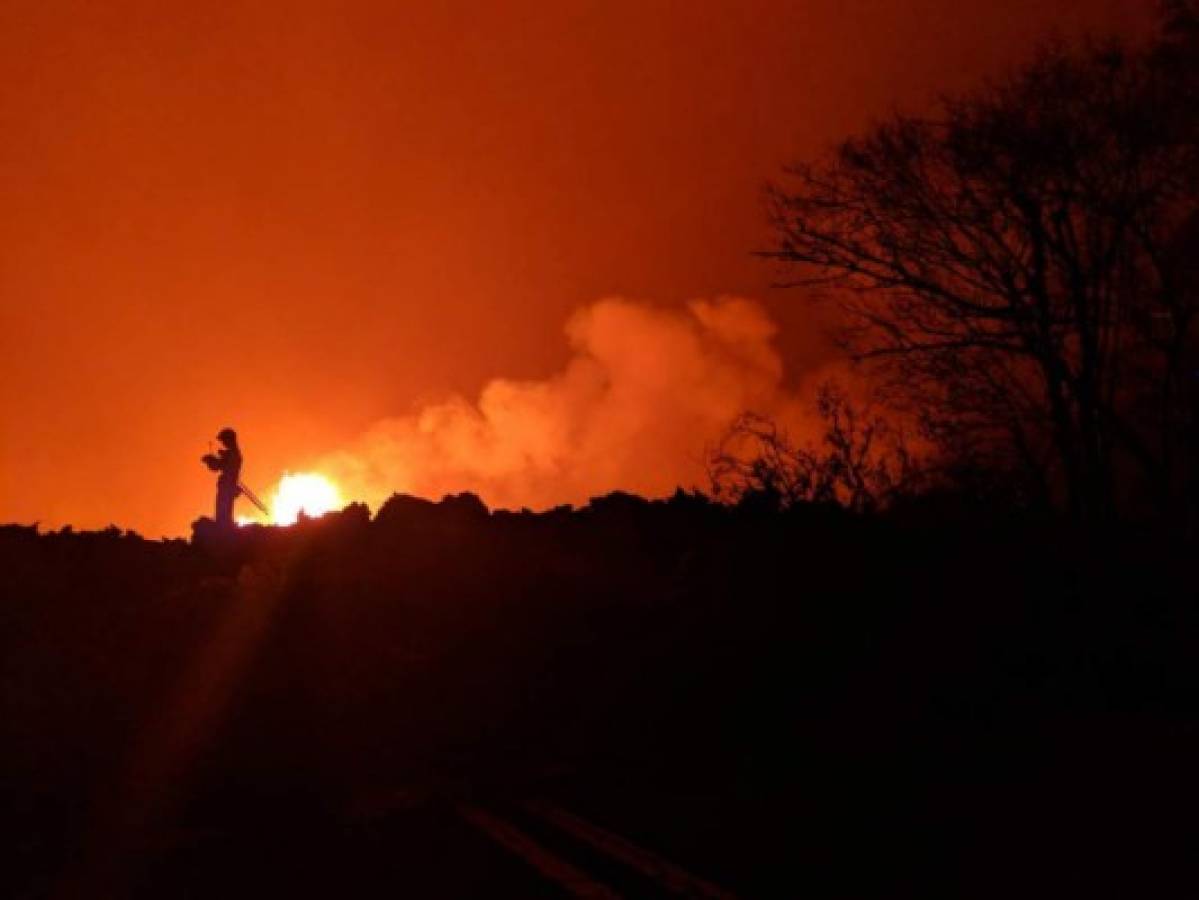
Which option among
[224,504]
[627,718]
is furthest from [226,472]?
[627,718]

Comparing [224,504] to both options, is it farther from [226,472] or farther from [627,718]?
[627,718]

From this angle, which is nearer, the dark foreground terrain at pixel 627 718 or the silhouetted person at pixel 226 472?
the dark foreground terrain at pixel 627 718

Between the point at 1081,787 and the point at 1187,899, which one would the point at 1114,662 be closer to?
the point at 1081,787

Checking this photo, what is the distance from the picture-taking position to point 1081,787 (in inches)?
255

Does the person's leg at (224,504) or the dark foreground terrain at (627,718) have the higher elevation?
the person's leg at (224,504)

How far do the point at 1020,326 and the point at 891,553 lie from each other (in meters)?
6.78

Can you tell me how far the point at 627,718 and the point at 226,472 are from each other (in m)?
11.6

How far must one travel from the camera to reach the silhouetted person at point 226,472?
1991 cm

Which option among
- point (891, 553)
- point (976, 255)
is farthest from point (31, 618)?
point (976, 255)

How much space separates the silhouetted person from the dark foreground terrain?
277 centimetres

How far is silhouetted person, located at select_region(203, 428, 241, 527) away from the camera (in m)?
19.9

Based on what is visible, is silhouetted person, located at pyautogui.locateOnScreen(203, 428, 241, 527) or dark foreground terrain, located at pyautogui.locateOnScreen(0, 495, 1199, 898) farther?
silhouetted person, located at pyautogui.locateOnScreen(203, 428, 241, 527)

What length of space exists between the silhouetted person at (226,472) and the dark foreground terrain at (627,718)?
277 cm

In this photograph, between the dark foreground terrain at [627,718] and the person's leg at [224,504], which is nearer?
the dark foreground terrain at [627,718]
